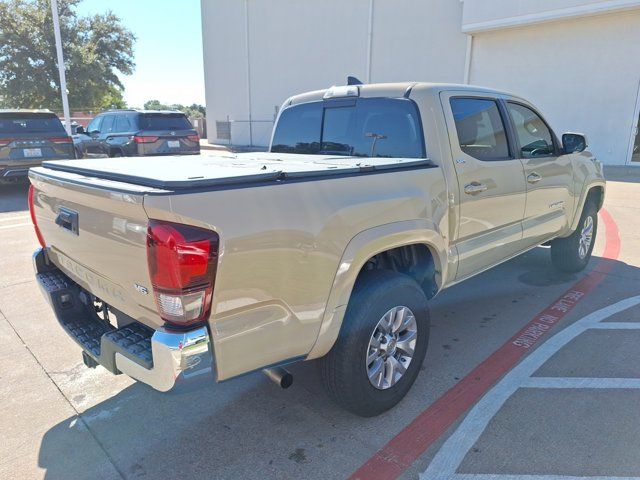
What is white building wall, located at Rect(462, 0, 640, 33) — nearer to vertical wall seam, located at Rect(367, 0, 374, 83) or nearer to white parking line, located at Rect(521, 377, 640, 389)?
vertical wall seam, located at Rect(367, 0, 374, 83)

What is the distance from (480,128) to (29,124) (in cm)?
1018

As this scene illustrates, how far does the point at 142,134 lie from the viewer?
11258 millimetres

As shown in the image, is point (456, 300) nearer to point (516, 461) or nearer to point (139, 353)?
point (516, 461)

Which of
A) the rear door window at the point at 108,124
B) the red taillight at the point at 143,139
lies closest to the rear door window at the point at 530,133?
the red taillight at the point at 143,139

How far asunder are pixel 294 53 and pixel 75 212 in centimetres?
2336

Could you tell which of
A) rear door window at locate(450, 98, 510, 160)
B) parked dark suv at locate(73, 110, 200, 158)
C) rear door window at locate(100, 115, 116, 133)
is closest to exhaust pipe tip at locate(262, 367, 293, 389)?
rear door window at locate(450, 98, 510, 160)

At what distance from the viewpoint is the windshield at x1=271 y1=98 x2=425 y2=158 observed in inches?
131

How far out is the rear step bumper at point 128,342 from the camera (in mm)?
1910

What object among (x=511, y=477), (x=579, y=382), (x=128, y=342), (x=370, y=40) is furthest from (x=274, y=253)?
(x=370, y=40)

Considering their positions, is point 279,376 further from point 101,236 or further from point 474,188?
point 474,188

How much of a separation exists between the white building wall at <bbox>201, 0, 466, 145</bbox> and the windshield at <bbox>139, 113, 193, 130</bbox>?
10234 mm

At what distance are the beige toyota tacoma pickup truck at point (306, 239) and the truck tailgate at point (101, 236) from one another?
11 millimetres

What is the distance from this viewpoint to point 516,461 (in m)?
2.47

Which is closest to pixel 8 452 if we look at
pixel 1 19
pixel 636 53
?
pixel 636 53
